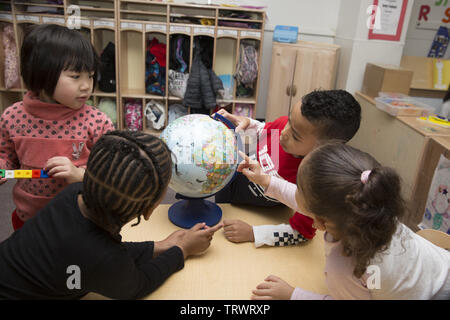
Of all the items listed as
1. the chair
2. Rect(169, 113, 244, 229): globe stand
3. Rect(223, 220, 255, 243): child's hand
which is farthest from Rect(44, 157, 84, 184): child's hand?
the chair

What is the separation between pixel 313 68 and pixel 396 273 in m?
3.25

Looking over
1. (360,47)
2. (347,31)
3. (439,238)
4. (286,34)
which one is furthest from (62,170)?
(347,31)

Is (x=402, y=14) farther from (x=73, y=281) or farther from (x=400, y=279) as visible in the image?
(x=73, y=281)

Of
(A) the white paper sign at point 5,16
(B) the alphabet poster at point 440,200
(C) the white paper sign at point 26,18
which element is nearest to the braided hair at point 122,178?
(B) the alphabet poster at point 440,200

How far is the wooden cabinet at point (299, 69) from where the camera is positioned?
3.84 metres

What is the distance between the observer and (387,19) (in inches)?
149

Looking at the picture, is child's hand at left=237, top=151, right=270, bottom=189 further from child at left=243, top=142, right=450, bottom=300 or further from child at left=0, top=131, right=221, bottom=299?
child at left=0, top=131, right=221, bottom=299

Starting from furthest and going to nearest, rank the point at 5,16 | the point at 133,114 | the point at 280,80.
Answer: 1. the point at 133,114
2. the point at 280,80
3. the point at 5,16

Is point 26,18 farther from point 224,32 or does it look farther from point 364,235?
point 364,235

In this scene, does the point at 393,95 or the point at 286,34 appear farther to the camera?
the point at 286,34

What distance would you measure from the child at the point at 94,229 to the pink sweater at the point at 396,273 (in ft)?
1.85

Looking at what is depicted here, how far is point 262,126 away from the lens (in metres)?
1.87

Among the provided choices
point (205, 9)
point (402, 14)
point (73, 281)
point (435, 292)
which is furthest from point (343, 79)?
point (73, 281)

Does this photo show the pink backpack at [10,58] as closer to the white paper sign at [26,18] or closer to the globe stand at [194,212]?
the white paper sign at [26,18]
